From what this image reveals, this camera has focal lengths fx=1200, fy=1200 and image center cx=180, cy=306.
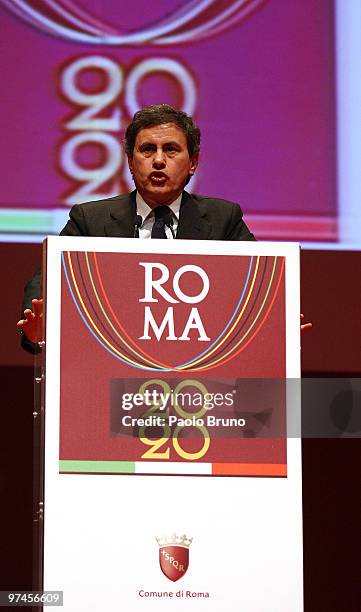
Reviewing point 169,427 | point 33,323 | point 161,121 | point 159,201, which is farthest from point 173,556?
point 161,121

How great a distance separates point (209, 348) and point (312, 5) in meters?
2.01

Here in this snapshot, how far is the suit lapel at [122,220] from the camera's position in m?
2.80

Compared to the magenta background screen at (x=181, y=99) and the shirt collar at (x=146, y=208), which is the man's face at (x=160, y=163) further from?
the magenta background screen at (x=181, y=99)

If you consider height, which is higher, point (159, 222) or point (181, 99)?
point (181, 99)

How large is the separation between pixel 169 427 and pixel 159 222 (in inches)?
28.6

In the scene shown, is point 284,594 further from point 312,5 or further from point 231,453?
point 312,5

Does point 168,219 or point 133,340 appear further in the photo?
point 168,219

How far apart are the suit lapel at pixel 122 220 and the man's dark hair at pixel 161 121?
0.42 feet

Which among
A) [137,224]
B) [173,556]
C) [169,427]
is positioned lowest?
[173,556]

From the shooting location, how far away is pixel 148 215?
2.84 m

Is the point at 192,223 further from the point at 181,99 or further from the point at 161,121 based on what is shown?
the point at 181,99

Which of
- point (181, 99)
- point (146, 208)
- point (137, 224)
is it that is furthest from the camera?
point (181, 99)

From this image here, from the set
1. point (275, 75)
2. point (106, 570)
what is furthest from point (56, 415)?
point (275, 75)

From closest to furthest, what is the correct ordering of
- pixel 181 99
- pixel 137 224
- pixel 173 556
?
pixel 173 556 < pixel 137 224 < pixel 181 99
